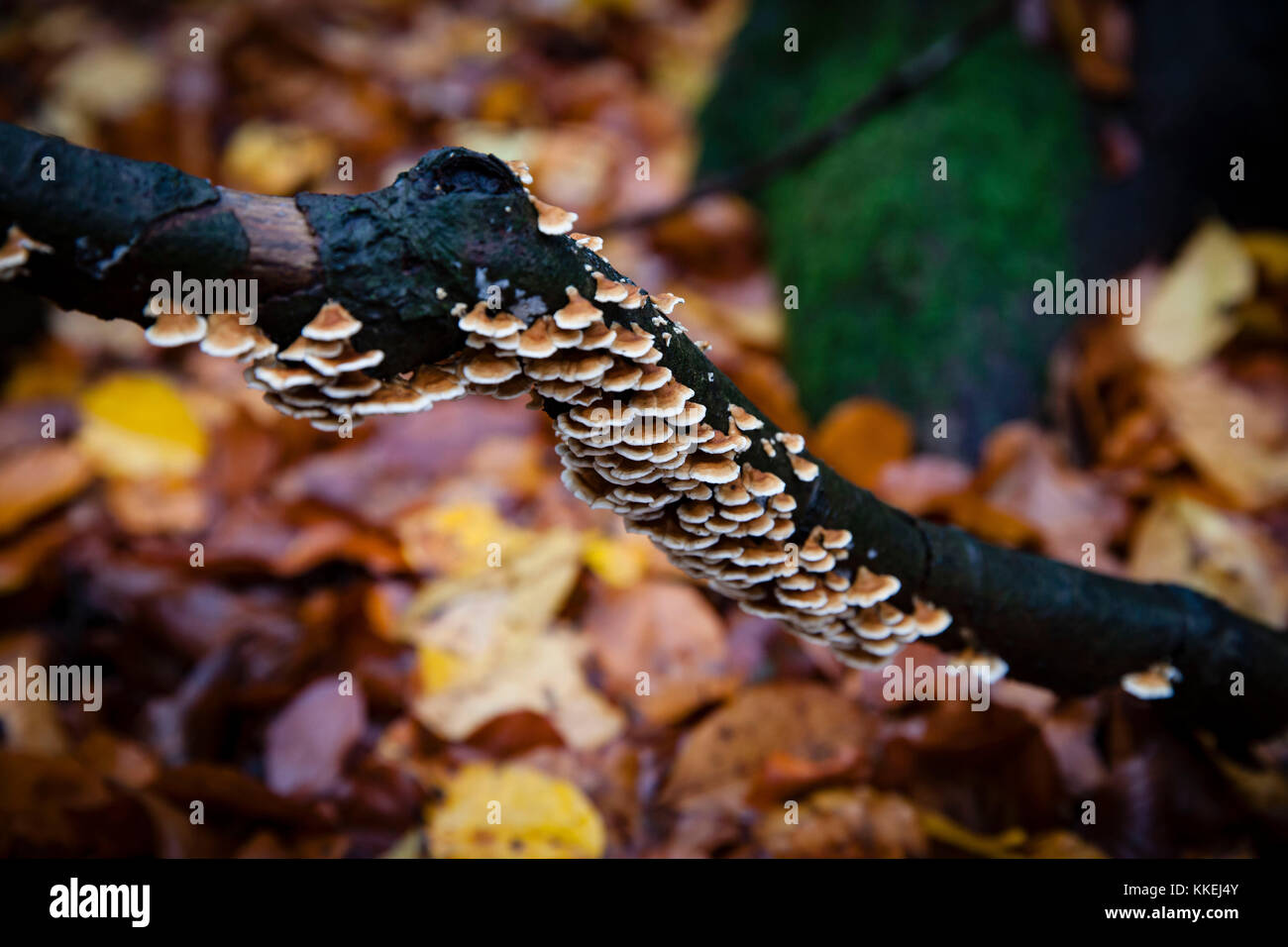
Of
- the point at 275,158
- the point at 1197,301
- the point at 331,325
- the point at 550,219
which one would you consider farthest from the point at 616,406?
the point at 275,158

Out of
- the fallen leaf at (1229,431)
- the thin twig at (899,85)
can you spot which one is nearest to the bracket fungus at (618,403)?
the fallen leaf at (1229,431)

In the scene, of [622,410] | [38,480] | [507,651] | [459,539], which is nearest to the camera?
[622,410]

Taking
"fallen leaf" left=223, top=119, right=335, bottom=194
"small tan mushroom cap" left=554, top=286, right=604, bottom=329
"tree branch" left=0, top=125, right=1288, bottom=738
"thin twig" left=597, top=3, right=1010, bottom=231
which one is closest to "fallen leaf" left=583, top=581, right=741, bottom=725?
"tree branch" left=0, top=125, right=1288, bottom=738

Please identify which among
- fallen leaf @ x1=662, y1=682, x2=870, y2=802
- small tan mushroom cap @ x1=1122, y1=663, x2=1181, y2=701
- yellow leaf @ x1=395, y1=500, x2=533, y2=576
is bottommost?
fallen leaf @ x1=662, y1=682, x2=870, y2=802

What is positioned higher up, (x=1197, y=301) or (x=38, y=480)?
(x=1197, y=301)

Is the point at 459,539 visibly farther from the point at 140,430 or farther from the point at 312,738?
the point at 140,430

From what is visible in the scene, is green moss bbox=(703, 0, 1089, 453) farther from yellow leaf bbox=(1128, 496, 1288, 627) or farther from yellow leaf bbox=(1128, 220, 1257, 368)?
yellow leaf bbox=(1128, 496, 1288, 627)
